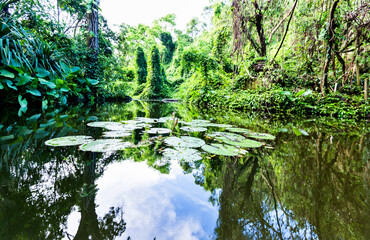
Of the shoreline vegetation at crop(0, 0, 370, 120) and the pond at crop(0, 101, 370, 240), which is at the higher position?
the shoreline vegetation at crop(0, 0, 370, 120)

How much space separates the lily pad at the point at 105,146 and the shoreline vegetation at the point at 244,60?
5.48 feet

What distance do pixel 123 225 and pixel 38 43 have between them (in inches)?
137

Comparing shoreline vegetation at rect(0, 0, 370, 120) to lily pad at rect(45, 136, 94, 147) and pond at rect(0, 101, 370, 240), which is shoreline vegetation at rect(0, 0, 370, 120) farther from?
pond at rect(0, 101, 370, 240)

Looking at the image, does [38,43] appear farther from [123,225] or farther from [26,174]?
[123,225]

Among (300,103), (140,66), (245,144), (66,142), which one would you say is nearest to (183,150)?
(245,144)

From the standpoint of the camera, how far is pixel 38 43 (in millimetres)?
2689

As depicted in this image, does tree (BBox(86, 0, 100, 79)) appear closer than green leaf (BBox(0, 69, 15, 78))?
No

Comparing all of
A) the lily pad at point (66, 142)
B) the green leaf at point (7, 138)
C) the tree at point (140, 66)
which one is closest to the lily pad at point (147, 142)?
the lily pad at point (66, 142)

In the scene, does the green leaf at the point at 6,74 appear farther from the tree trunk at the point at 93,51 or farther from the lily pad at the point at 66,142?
the tree trunk at the point at 93,51

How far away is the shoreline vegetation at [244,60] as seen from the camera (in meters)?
2.49

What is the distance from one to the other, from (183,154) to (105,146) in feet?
Result: 1.71

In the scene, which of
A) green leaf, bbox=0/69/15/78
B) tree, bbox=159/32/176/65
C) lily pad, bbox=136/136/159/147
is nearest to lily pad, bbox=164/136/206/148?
lily pad, bbox=136/136/159/147

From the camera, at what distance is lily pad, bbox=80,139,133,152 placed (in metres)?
1.04

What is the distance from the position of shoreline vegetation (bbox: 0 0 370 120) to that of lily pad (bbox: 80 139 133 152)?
1.67 meters
